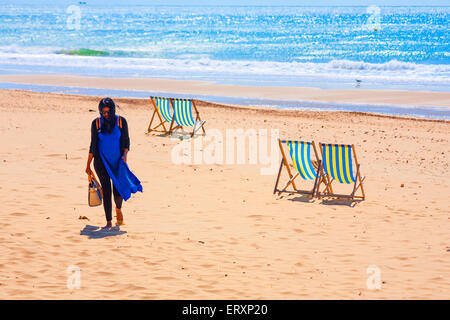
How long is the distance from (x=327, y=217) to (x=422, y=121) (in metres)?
9.87

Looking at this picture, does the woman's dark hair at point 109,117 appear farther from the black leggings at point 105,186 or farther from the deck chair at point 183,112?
the deck chair at point 183,112

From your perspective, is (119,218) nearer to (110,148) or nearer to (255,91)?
(110,148)

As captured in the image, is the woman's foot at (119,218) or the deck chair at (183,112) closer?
the woman's foot at (119,218)

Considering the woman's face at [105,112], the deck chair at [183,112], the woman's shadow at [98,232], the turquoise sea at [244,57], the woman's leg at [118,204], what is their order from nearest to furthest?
the woman's face at [105,112] < the woman's shadow at [98,232] < the woman's leg at [118,204] < the deck chair at [183,112] < the turquoise sea at [244,57]

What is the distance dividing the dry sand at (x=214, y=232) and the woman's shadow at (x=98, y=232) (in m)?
0.04

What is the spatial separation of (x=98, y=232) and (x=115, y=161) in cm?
76

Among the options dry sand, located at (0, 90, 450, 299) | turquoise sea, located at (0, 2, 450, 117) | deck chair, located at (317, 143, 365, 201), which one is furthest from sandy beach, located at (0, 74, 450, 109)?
deck chair, located at (317, 143, 365, 201)

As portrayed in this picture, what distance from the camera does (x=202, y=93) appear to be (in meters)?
23.0

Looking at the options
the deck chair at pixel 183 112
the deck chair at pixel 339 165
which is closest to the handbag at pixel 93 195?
the deck chair at pixel 339 165

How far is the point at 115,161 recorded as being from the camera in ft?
20.2

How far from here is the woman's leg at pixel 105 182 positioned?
6.17 metres

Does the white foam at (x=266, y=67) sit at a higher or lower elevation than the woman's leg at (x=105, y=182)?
higher

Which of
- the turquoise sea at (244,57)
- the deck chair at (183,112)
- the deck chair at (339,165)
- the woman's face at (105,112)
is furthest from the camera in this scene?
the turquoise sea at (244,57)
